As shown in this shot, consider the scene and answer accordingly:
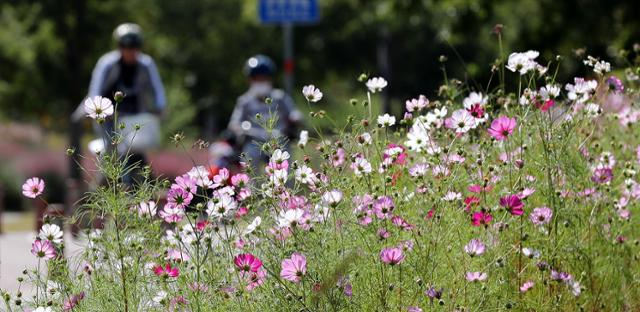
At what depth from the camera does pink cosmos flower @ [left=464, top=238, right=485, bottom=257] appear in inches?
159

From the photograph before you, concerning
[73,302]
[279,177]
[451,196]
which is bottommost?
[73,302]

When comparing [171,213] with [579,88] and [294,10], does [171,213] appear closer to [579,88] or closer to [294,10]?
[579,88]

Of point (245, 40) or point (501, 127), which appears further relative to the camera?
point (245, 40)

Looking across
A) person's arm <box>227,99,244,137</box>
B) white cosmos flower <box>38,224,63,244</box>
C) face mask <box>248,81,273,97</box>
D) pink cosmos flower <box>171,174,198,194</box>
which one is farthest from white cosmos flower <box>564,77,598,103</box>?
face mask <box>248,81,273,97</box>

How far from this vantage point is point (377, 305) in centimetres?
404

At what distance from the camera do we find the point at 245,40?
4881 cm

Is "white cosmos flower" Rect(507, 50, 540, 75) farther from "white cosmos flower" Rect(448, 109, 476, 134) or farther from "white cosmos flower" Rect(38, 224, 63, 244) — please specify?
"white cosmos flower" Rect(38, 224, 63, 244)

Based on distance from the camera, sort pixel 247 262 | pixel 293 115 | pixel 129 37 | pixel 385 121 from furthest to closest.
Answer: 1. pixel 293 115
2. pixel 129 37
3. pixel 385 121
4. pixel 247 262

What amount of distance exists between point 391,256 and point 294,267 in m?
0.30

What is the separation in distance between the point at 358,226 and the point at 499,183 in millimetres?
716

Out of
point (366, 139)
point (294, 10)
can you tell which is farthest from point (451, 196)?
point (294, 10)

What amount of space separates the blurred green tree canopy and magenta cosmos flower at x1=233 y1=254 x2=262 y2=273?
1525mm

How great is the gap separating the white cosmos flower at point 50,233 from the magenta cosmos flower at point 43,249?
19 mm

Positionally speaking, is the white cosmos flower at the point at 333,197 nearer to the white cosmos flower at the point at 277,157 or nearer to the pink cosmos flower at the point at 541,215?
the white cosmos flower at the point at 277,157
